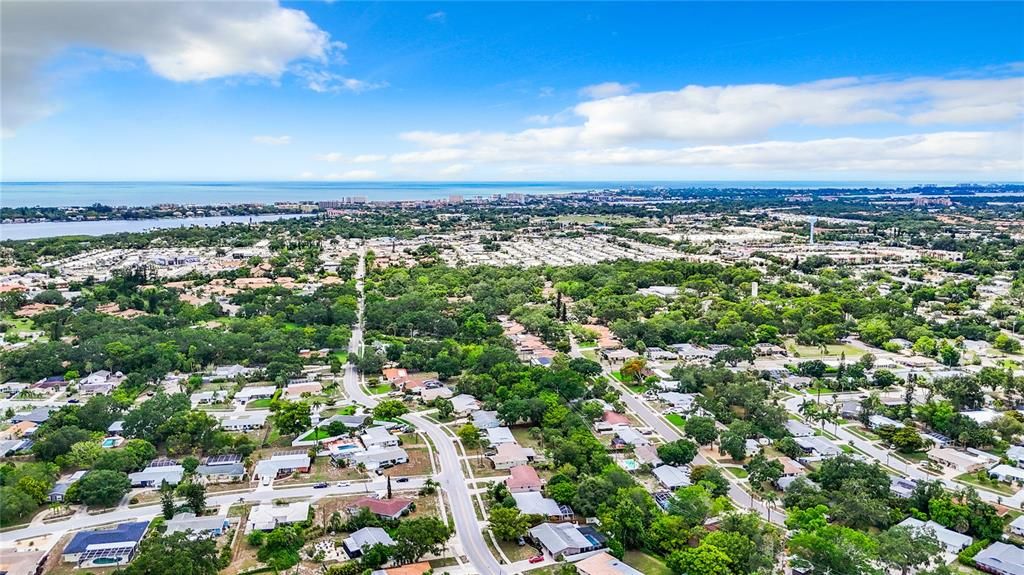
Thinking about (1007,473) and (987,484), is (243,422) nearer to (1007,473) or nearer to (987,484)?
(987,484)

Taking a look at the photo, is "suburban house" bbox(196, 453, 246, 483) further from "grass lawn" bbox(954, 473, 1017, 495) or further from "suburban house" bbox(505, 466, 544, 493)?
"grass lawn" bbox(954, 473, 1017, 495)

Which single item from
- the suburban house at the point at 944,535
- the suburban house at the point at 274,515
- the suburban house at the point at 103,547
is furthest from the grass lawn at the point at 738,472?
the suburban house at the point at 103,547

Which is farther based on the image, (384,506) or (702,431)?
(702,431)

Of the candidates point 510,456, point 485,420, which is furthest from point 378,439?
point 510,456

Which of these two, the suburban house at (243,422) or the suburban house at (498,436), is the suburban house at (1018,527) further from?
the suburban house at (243,422)

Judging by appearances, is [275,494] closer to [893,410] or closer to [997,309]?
[893,410]

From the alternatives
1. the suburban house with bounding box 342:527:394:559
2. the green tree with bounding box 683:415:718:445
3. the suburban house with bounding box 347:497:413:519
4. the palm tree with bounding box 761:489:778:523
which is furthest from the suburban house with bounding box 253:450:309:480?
the palm tree with bounding box 761:489:778:523
